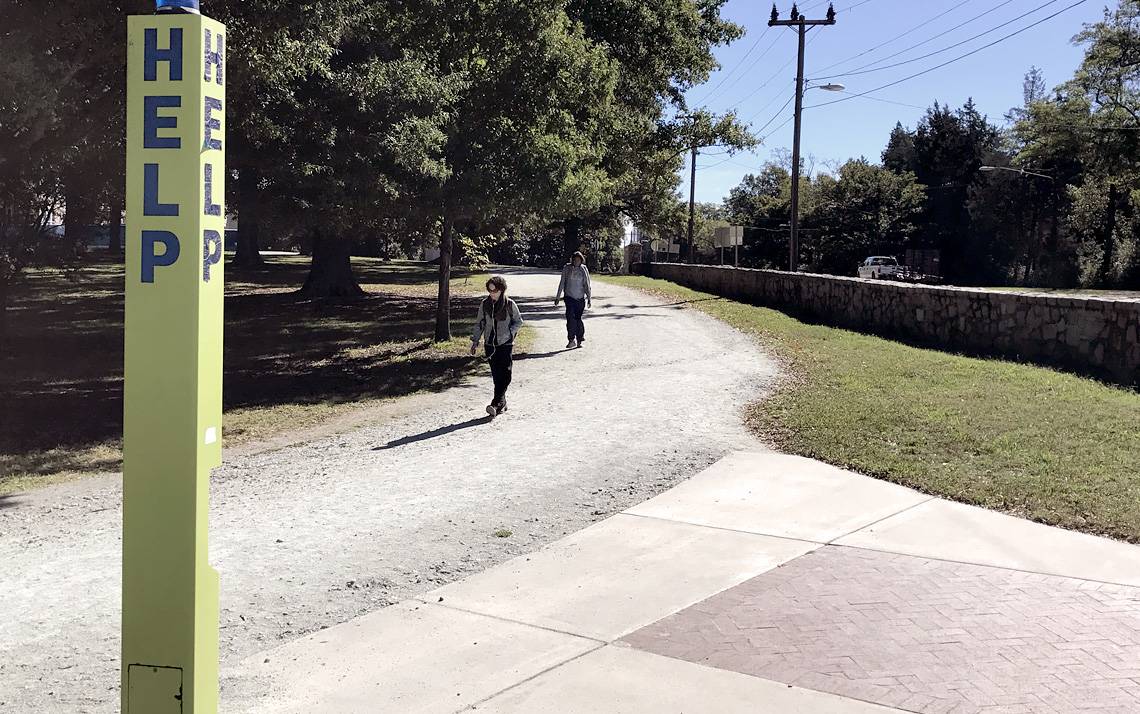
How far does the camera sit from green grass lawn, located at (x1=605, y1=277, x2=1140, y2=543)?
7.53 meters

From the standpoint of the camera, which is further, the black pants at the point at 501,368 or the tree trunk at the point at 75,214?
Answer: the tree trunk at the point at 75,214

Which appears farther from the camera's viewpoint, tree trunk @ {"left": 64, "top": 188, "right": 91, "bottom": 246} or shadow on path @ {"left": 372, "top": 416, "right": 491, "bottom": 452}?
tree trunk @ {"left": 64, "top": 188, "right": 91, "bottom": 246}

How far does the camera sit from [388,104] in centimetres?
1580

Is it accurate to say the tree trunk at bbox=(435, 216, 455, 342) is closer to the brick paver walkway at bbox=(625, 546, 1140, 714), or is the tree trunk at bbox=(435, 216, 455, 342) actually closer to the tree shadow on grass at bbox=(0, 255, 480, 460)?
the tree shadow on grass at bbox=(0, 255, 480, 460)

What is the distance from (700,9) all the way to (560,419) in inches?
884

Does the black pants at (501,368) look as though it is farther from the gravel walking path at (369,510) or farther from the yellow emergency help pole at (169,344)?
the yellow emergency help pole at (169,344)

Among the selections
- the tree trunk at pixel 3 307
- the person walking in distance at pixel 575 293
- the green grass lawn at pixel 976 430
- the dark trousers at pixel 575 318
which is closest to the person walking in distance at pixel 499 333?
the green grass lawn at pixel 976 430

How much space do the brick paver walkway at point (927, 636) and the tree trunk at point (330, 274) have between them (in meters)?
25.9

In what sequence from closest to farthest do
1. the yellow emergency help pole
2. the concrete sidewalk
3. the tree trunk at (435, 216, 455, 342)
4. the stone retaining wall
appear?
the yellow emergency help pole → the concrete sidewalk → the stone retaining wall → the tree trunk at (435, 216, 455, 342)

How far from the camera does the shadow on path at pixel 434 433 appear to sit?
10406 mm

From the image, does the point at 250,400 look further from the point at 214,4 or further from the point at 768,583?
the point at 768,583

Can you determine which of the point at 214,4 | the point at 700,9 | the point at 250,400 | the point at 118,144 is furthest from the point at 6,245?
the point at 700,9

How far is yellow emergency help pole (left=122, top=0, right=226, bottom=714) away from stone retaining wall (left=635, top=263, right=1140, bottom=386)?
12316mm

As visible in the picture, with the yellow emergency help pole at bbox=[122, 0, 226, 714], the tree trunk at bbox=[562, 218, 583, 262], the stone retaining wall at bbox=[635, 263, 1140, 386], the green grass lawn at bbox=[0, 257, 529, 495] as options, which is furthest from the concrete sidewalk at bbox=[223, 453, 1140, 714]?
the tree trunk at bbox=[562, 218, 583, 262]
